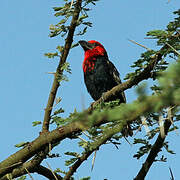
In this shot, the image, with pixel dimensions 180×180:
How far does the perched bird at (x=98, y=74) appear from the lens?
20.3ft

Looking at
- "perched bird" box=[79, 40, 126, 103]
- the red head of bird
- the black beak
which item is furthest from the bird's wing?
the black beak

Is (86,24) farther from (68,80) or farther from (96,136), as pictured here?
(96,136)

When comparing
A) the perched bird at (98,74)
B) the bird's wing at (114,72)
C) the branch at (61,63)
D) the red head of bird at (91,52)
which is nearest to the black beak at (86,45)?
the red head of bird at (91,52)

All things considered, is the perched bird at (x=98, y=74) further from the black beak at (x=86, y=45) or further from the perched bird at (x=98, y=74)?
the black beak at (x=86, y=45)

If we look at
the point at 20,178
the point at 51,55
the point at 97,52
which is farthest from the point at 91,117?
the point at 97,52

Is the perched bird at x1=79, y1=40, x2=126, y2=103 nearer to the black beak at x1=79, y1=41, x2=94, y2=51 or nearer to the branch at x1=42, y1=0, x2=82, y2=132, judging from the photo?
the black beak at x1=79, y1=41, x2=94, y2=51

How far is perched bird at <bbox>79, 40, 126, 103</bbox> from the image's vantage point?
620cm

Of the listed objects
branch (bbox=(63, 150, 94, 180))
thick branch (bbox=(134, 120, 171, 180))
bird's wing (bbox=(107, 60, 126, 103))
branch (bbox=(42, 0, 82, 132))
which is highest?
bird's wing (bbox=(107, 60, 126, 103))

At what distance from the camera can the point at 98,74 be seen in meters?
6.21

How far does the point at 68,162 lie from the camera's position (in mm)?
2891

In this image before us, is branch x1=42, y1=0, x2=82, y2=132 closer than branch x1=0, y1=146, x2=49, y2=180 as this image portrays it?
Yes

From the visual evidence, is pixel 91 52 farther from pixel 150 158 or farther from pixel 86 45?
pixel 150 158

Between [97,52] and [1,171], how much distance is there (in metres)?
4.04

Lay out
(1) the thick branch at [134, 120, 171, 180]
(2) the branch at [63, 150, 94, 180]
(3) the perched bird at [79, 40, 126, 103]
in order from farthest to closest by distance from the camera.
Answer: (3) the perched bird at [79, 40, 126, 103]
(2) the branch at [63, 150, 94, 180]
(1) the thick branch at [134, 120, 171, 180]
